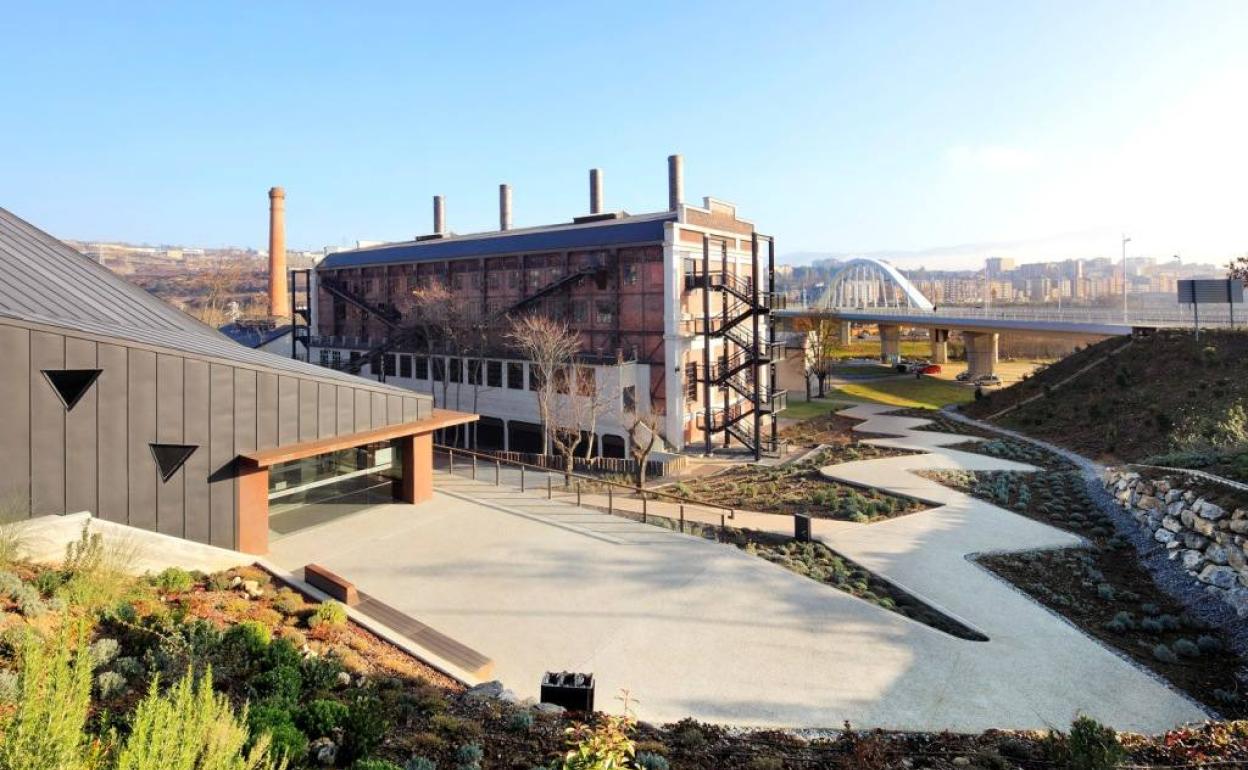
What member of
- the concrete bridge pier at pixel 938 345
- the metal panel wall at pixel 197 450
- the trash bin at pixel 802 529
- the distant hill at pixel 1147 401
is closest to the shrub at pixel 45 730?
the metal panel wall at pixel 197 450

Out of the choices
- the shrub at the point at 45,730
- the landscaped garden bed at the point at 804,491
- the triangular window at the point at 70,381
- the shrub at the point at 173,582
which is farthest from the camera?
the landscaped garden bed at the point at 804,491

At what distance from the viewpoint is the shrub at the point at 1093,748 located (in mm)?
7117

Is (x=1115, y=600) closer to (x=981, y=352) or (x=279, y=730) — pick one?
(x=279, y=730)

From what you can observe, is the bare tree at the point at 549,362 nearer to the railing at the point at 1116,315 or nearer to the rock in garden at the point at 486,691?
the rock in garden at the point at 486,691

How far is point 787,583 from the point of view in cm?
1427

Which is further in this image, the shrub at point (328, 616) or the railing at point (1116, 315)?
the railing at point (1116, 315)

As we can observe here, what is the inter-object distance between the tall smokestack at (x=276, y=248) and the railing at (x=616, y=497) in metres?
48.0

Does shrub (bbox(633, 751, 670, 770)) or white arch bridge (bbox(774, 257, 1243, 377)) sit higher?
white arch bridge (bbox(774, 257, 1243, 377))

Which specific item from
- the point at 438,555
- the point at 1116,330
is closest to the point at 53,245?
the point at 438,555

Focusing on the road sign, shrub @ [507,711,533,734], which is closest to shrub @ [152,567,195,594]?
shrub @ [507,711,533,734]

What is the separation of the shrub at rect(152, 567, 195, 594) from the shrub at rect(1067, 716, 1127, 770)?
496 inches

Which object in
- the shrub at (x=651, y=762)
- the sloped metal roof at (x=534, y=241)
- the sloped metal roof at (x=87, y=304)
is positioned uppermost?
the sloped metal roof at (x=534, y=241)

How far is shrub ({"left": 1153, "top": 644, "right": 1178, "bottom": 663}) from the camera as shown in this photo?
11719 mm

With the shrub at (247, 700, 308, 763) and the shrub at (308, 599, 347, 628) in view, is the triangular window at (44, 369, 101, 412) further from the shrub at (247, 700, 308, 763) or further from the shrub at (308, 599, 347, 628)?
the shrub at (247, 700, 308, 763)
